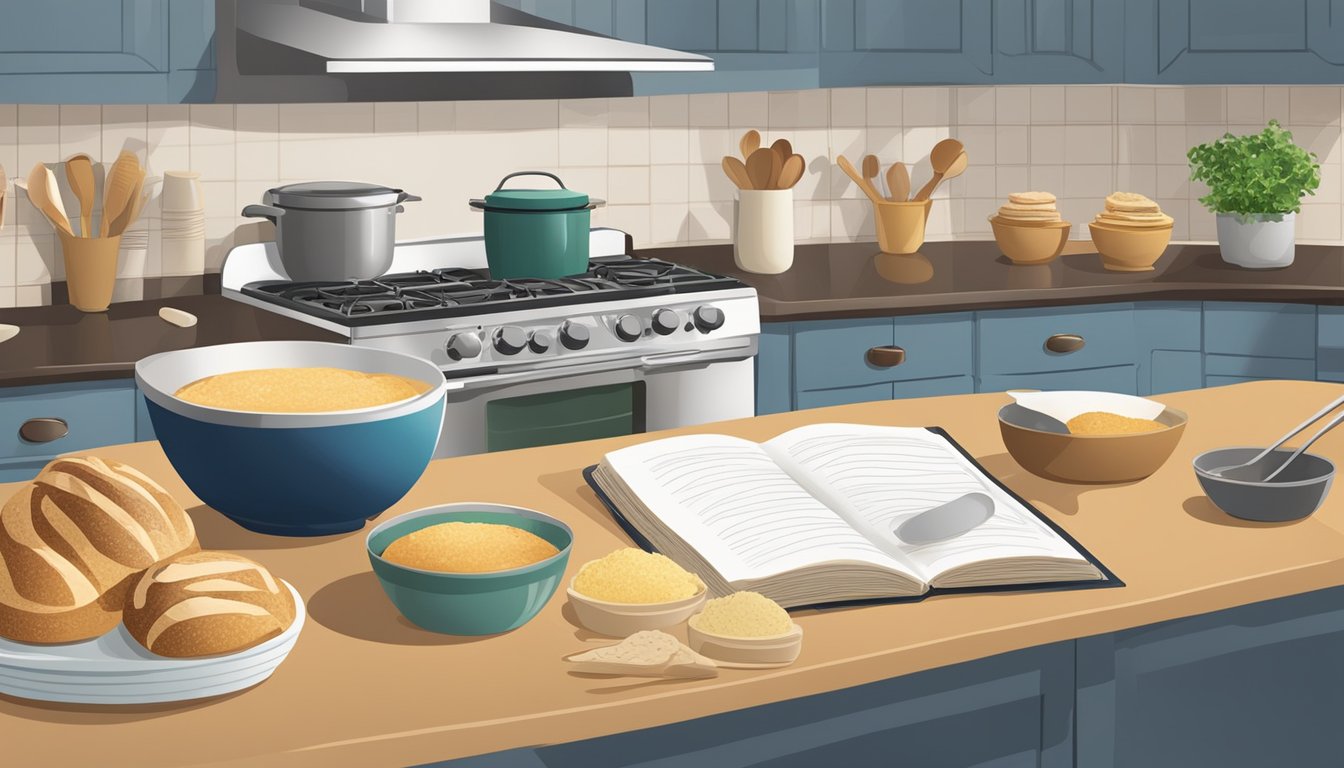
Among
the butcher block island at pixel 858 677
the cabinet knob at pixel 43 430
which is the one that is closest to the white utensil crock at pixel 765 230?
the cabinet knob at pixel 43 430

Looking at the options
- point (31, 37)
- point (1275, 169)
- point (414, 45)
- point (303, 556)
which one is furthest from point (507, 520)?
point (1275, 169)

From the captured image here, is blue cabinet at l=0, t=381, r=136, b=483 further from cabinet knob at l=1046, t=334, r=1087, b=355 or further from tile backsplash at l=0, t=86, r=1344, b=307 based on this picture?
cabinet knob at l=1046, t=334, r=1087, b=355

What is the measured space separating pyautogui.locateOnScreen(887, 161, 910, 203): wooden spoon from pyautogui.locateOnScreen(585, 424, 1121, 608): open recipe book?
2.44 meters

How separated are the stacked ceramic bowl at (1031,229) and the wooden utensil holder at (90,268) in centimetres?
229

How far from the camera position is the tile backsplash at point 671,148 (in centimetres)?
339

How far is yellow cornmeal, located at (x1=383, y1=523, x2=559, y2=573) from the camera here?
1290 millimetres

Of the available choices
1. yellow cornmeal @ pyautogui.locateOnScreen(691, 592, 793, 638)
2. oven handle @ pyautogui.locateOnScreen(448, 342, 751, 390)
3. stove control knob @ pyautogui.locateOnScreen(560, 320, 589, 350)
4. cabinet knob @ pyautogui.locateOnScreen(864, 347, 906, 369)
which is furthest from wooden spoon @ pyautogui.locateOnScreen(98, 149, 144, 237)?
yellow cornmeal @ pyautogui.locateOnScreen(691, 592, 793, 638)

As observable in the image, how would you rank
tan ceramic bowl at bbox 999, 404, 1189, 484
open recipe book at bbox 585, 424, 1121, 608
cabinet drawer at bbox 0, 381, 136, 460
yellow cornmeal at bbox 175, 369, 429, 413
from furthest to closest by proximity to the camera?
cabinet drawer at bbox 0, 381, 136, 460 → tan ceramic bowl at bbox 999, 404, 1189, 484 → yellow cornmeal at bbox 175, 369, 429, 413 → open recipe book at bbox 585, 424, 1121, 608

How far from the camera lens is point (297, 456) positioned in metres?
1.42

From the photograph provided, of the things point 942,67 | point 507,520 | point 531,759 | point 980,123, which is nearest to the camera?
point 531,759

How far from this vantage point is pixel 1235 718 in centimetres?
155

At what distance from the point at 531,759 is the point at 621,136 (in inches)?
114

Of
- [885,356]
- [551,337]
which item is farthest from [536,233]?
[885,356]

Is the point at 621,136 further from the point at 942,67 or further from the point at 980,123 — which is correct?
the point at 980,123
